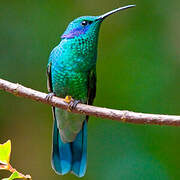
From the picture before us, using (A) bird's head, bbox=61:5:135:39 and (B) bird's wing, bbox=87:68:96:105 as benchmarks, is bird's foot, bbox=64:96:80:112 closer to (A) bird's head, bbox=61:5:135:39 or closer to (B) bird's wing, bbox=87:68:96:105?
(B) bird's wing, bbox=87:68:96:105

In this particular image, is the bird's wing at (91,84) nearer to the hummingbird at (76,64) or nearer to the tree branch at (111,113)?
the hummingbird at (76,64)

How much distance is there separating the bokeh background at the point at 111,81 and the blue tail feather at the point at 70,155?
32.7 inches

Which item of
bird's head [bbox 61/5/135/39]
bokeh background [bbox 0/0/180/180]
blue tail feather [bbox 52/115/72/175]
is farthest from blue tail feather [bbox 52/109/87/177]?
bokeh background [bbox 0/0/180/180]

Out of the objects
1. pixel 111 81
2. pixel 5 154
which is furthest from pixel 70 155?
pixel 5 154

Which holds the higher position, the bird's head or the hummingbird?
the bird's head

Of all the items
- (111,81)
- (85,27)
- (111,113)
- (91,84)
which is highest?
(85,27)

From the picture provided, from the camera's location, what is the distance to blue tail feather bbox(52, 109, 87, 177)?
2602 mm

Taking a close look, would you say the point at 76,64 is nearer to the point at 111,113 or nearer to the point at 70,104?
the point at 70,104

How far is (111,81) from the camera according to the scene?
11.7 ft

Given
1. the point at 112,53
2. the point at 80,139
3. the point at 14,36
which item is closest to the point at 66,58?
the point at 80,139

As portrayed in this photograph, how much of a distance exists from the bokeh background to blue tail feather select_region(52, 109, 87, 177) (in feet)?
2.72

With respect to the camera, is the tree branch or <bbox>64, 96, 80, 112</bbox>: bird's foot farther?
<bbox>64, 96, 80, 112</bbox>: bird's foot

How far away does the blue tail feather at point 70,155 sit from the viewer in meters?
2.60

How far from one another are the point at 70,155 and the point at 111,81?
1069 millimetres
